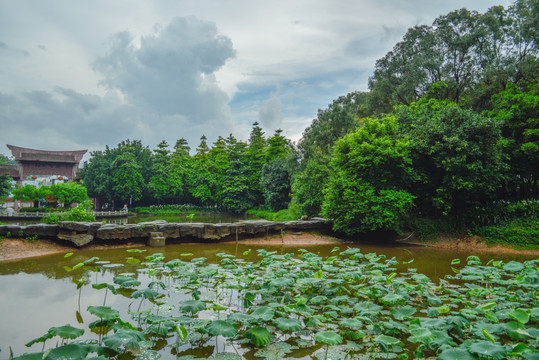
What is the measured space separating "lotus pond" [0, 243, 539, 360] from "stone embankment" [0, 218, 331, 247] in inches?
93.8

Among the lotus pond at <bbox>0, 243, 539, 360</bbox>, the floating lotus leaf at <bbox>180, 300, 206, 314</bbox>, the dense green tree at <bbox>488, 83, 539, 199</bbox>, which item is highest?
the dense green tree at <bbox>488, 83, 539, 199</bbox>

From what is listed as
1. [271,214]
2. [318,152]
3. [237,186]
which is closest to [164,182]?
[237,186]

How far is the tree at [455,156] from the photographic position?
11.3 m

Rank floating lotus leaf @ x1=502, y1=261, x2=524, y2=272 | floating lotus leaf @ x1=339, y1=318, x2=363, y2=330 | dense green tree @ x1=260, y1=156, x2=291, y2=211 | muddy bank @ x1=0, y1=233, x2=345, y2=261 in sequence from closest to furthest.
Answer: floating lotus leaf @ x1=339, y1=318, x2=363, y2=330, floating lotus leaf @ x1=502, y1=261, x2=524, y2=272, muddy bank @ x1=0, y1=233, x2=345, y2=261, dense green tree @ x1=260, y1=156, x2=291, y2=211

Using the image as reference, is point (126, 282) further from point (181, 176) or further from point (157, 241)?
point (181, 176)

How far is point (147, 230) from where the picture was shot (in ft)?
32.3

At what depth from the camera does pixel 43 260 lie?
24.6 ft

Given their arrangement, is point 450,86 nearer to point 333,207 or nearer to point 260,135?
point 333,207

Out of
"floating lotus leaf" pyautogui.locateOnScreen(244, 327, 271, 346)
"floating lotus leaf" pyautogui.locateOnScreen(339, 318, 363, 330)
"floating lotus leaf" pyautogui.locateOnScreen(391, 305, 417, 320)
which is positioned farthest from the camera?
"floating lotus leaf" pyautogui.locateOnScreen(391, 305, 417, 320)

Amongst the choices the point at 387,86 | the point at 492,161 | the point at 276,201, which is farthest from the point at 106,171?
the point at 492,161

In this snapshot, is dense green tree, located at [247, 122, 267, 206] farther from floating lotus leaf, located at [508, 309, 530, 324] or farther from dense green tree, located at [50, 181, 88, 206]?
floating lotus leaf, located at [508, 309, 530, 324]

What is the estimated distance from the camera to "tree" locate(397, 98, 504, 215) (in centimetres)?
1126

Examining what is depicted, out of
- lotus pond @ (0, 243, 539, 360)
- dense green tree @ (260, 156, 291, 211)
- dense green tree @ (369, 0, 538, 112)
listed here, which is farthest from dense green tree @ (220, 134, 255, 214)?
lotus pond @ (0, 243, 539, 360)

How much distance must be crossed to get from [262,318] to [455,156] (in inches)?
422
